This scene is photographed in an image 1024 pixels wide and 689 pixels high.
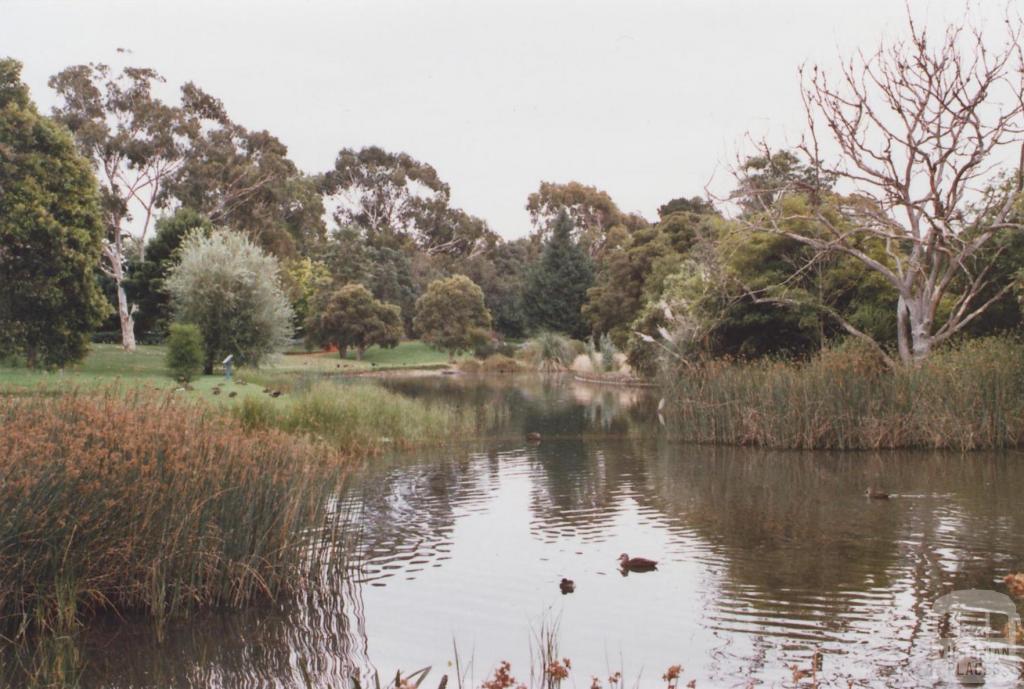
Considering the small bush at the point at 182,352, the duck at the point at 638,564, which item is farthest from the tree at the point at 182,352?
the duck at the point at 638,564

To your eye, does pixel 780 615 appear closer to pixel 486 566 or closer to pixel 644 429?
pixel 486 566

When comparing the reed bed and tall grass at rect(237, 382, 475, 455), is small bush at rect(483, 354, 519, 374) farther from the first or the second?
the reed bed

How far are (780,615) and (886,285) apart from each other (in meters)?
18.0

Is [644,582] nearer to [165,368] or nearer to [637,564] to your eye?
[637,564]

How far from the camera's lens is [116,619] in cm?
775

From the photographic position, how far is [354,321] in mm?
57938

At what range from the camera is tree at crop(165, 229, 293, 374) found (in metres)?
A: 35.2

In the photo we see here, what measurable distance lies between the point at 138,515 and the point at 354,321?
50644 millimetres

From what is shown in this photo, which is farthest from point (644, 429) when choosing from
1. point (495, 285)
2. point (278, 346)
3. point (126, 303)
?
point (495, 285)

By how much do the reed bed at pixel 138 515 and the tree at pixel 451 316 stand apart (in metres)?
52.4

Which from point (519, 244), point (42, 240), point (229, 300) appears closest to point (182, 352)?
point (42, 240)

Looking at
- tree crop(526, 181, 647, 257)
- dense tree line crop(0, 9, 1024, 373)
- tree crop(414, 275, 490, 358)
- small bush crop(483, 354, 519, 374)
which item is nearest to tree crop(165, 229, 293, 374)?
dense tree line crop(0, 9, 1024, 373)

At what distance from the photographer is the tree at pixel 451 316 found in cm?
6156

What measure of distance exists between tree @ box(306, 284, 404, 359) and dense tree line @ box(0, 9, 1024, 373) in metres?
0.14
